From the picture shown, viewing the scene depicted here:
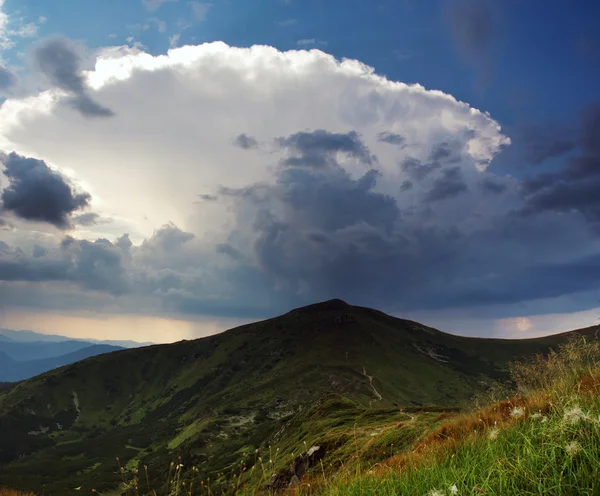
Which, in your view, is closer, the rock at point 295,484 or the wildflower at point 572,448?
the wildflower at point 572,448

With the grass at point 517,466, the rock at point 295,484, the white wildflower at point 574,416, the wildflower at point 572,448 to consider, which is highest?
the white wildflower at point 574,416

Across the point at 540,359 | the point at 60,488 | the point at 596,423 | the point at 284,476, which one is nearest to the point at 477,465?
the point at 596,423

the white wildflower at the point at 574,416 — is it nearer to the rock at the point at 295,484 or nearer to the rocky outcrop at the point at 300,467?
the rock at the point at 295,484

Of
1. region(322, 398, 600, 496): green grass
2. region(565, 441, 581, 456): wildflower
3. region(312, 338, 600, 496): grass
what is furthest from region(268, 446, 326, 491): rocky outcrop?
region(565, 441, 581, 456): wildflower

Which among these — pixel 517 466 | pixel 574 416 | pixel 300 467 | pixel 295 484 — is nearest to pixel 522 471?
pixel 517 466

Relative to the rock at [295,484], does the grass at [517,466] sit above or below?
above

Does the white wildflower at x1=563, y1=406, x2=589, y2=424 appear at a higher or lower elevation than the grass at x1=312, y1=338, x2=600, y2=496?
higher

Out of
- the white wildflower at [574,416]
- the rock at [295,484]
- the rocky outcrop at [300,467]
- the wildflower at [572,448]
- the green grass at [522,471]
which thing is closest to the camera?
the green grass at [522,471]

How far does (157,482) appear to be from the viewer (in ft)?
611

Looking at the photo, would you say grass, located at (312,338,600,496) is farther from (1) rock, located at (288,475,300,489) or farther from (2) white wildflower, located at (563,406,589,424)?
(1) rock, located at (288,475,300,489)

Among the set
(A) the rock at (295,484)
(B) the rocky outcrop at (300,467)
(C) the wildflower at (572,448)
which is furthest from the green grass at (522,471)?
(B) the rocky outcrop at (300,467)

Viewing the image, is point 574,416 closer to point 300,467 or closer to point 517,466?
point 517,466

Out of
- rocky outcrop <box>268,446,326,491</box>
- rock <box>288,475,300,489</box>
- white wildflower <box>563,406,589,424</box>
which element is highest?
white wildflower <box>563,406,589,424</box>

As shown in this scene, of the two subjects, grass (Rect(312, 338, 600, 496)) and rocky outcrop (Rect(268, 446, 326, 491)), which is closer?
grass (Rect(312, 338, 600, 496))
